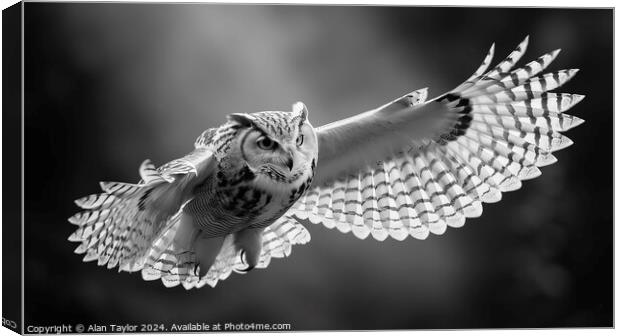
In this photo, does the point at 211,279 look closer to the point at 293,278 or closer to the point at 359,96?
the point at 293,278

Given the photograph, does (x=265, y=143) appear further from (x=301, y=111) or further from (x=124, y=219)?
(x=124, y=219)

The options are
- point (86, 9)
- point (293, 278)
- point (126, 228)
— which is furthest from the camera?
point (293, 278)

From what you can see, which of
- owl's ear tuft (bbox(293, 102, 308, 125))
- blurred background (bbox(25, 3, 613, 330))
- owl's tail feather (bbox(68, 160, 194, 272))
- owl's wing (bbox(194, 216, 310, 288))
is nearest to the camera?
owl's tail feather (bbox(68, 160, 194, 272))

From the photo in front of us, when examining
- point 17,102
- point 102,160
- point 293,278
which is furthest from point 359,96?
point 17,102

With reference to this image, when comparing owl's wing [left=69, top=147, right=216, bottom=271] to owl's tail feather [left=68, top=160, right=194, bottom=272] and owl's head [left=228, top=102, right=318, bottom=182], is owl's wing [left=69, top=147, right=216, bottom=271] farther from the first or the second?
owl's head [left=228, top=102, right=318, bottom=182]

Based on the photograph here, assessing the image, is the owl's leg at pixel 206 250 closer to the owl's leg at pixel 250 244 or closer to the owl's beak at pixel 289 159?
the owl's leg at pixel 250 244

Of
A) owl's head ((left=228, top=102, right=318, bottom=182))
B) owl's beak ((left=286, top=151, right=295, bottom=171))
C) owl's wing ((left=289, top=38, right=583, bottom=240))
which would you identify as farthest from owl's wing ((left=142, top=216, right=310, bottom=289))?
owl's beak ((left=286, top=151, right=295, bottom=171))

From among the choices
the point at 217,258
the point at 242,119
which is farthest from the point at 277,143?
the point at 217,258
